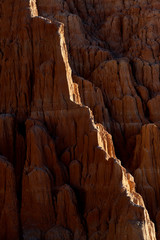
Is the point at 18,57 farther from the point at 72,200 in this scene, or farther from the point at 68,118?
the point at 72,200

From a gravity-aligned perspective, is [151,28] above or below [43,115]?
above

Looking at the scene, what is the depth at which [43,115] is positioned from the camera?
33.7 m

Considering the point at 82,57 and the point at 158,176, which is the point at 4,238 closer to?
the point at 158,176

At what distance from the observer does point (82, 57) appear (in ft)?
154

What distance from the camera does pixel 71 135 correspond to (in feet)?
109

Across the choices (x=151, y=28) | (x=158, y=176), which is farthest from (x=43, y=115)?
(x=151, y=28)

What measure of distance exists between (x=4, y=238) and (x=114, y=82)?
60.3ft

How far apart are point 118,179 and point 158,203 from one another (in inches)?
350

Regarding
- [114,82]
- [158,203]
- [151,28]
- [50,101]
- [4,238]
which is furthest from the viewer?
[151,28]

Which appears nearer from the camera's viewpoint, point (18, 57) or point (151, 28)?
point (18, 57)

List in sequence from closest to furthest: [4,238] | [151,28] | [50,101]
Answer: [4,238] → [50,101] → [151,28]

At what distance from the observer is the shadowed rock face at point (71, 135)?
1182 inches

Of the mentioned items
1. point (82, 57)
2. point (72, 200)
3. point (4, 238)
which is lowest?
point (4, 238)

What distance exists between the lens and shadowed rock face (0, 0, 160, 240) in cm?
3002
